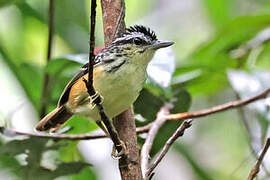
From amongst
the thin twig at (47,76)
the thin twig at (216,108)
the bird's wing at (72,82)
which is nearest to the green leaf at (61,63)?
the thin twig at (47,76)

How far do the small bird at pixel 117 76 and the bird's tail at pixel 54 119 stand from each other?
0.03m

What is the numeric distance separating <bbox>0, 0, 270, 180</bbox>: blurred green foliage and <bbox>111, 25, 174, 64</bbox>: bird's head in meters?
0.22

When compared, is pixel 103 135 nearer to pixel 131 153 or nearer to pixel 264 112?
pixel 131 153

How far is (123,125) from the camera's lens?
7.06 ft

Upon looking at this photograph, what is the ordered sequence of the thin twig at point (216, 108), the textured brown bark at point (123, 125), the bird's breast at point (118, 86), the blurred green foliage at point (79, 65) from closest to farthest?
the textured brown bark at point (123, 125)
the bird's breast at point (118, 86)
the thin twig at point (216, 108)
the blurred green foliage at point (79, 65)

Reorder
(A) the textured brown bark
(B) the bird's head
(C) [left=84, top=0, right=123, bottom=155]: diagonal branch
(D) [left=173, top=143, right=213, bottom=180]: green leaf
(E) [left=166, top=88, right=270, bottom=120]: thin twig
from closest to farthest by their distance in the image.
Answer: (C) [left=84, top=0, right=123, bottom=155]: diagonal branch, (A) the textured brown bark, (B) the bird's head, (E) [left=166, top=88, right=270, bottom=120]: thin twig, (D) [left=173, top=143, right=213, bottom=180]: green leaf

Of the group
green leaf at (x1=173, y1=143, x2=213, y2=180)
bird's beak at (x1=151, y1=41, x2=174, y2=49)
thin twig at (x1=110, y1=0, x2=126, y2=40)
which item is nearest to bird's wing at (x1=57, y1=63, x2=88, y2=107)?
thin twig at (x1=110, y1=0, x2=126, y2=40)

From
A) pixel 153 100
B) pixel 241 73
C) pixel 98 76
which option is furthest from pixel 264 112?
pixel 98 76

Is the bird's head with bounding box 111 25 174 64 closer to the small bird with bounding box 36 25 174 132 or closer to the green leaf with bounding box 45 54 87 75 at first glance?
the small bird with bounding box 36 25 174 132

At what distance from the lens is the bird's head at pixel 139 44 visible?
2.35 m

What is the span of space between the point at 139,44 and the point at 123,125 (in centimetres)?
46

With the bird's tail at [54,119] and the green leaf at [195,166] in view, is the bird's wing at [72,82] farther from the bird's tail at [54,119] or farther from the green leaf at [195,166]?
the green leaf at [195,166]

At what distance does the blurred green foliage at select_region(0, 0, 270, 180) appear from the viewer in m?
2.70

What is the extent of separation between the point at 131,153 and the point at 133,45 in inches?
24.6
